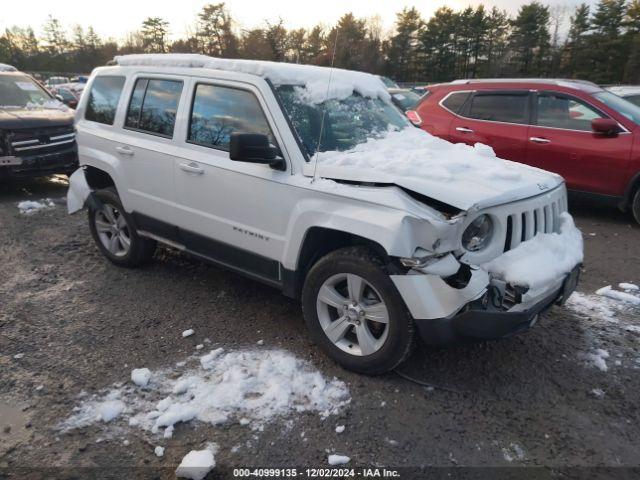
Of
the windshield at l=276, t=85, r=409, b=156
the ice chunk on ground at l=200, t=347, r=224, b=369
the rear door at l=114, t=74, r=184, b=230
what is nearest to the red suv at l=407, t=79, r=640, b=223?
the windshield at l=276, t=85, r=409, b=156

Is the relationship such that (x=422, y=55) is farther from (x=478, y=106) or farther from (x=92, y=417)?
(x=92, y=417)

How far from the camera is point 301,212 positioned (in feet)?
10.1

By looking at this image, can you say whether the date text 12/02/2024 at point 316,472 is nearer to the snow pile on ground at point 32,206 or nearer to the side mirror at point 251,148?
the side mirror at point 251,148

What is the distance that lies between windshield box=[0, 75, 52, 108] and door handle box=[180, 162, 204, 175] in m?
6.29

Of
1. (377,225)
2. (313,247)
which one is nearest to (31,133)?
(313,247)

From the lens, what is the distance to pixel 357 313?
9.82 ft

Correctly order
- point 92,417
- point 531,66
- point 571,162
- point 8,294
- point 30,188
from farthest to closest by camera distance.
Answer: point 531,66, point 30,188, point 571,162, point 8,294, point 92,417

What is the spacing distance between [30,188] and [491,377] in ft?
27.5

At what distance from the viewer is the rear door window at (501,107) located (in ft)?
22.1

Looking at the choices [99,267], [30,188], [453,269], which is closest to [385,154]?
[453,269]

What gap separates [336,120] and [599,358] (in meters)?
2.49

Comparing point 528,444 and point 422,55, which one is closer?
point 528,444

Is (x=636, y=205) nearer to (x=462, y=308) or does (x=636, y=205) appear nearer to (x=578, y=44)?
(x=462, y=308)

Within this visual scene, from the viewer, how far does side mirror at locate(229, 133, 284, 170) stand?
9.80 ft
